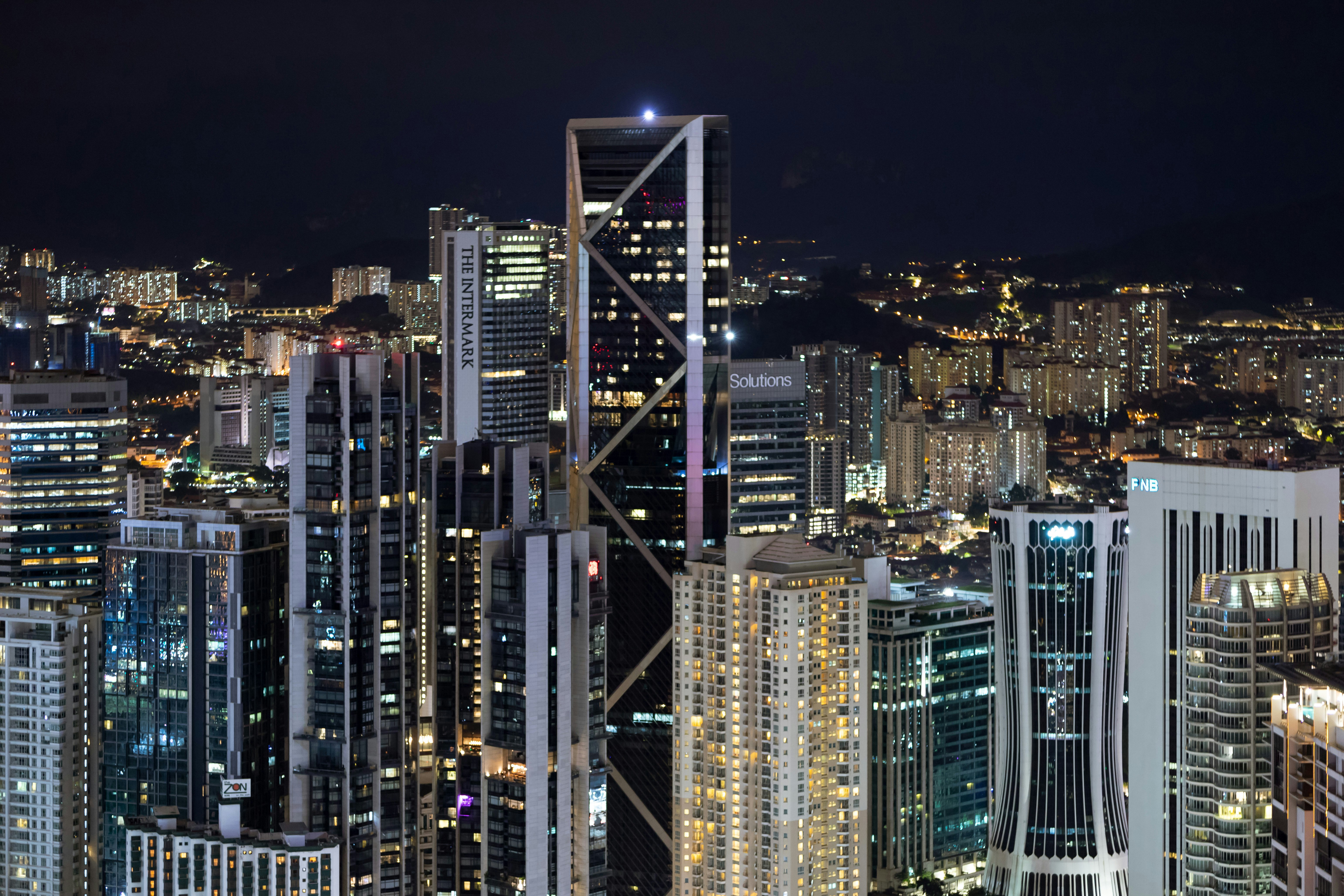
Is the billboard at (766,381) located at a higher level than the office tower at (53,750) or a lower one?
higher

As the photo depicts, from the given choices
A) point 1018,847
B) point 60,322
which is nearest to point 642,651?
point 1018,847

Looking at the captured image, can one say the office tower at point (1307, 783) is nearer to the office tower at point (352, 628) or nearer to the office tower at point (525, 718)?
the office tower at point (525, 718)

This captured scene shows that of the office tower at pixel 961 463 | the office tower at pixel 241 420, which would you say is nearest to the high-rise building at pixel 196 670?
the office tower at pixel 241 420

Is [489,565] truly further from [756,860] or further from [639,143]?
[639,143]

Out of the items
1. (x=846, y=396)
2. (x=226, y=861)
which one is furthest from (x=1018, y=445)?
(x=226, y=861)

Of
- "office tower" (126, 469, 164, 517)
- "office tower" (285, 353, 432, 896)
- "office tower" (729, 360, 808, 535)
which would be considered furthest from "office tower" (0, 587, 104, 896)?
"office tower" (729, 360, 808, 535)

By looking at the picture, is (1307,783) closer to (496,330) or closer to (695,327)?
(695,327)

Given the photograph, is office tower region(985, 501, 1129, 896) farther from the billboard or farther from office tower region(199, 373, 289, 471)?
office tower region(199, 373, 289, 471)
